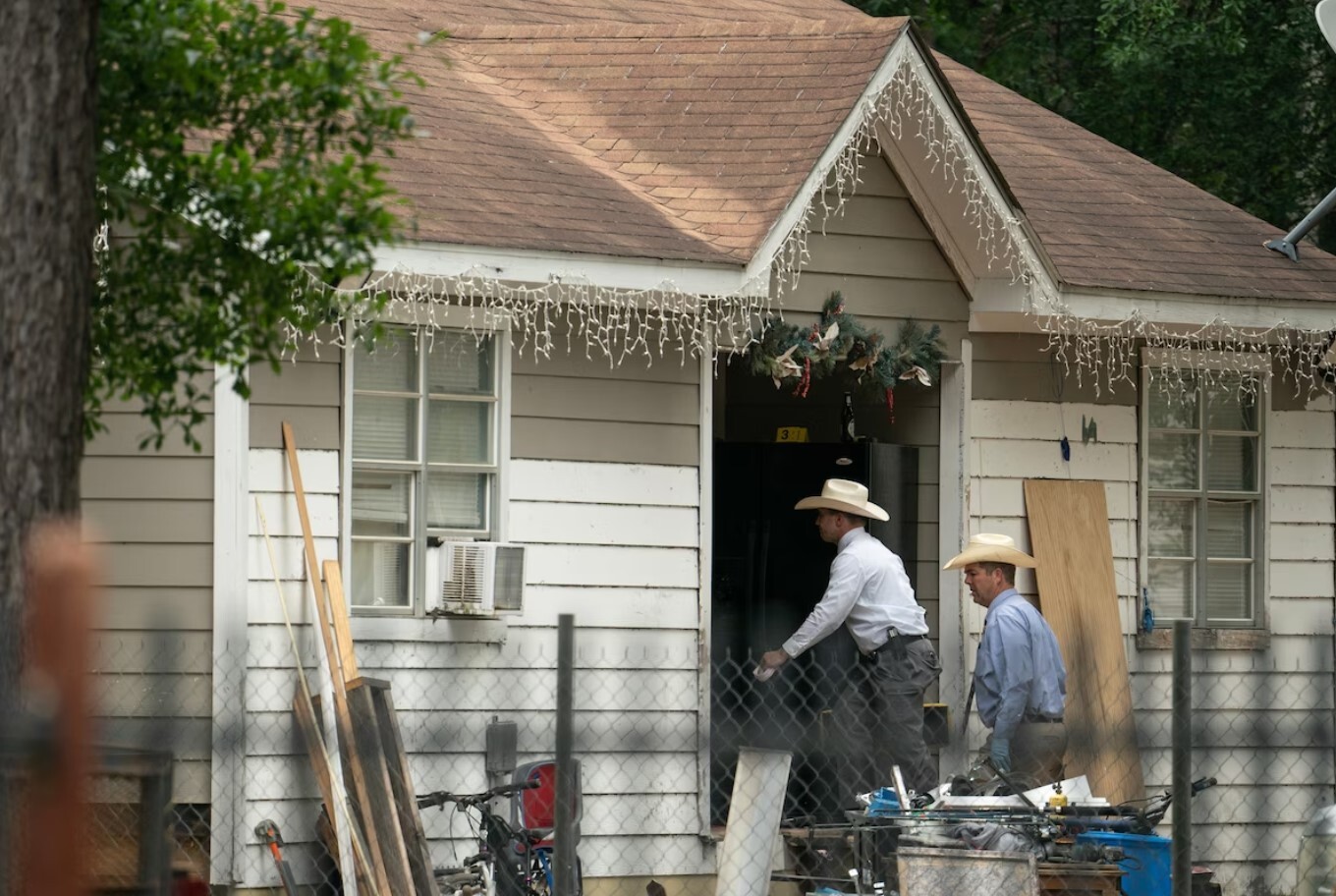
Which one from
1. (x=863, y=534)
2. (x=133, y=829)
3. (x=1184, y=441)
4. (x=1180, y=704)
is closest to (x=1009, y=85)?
(x=1184, y=441)

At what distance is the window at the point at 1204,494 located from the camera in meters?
12.2

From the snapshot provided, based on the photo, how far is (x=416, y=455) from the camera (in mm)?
9961

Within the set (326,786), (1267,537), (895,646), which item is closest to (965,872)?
(326,786)

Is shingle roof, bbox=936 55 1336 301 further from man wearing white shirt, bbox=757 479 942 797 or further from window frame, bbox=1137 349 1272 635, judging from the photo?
man wearing white shirt, bbox=757 479 942 797

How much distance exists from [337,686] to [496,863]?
1.00 meters

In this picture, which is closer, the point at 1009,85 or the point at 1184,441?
the point at 1184,441

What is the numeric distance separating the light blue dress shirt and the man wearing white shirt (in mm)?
486

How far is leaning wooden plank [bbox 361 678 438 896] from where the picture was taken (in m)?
8.49

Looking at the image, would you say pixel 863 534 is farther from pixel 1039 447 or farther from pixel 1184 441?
pixel 1184 441

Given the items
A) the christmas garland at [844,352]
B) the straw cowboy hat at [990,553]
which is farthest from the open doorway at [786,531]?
the straw cowboy hat at [990,553]

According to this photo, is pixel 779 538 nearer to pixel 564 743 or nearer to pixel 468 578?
pixel 468 578

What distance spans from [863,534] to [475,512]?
2.02 m

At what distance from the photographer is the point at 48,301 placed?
581 cm

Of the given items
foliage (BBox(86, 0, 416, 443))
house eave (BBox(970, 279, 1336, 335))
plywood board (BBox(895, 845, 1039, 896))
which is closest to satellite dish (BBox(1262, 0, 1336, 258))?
house eave (BBox(970, 279, 1336, 335))
